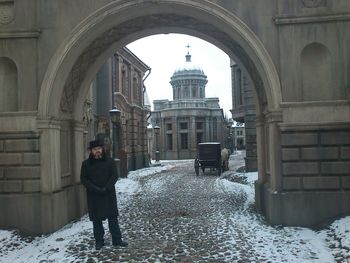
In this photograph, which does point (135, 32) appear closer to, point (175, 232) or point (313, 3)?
point (313, 3)

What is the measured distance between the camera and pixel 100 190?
7273 millimetres

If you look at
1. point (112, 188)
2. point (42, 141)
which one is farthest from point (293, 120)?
point (42, 141)

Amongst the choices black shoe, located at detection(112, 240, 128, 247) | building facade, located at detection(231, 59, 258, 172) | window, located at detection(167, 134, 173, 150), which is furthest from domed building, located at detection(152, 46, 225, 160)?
black shoe, located at detection(112, 240, 128, 247)

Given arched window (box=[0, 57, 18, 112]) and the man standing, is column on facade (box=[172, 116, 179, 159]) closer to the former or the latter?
arched window (box=[0, 57, 18, 112])

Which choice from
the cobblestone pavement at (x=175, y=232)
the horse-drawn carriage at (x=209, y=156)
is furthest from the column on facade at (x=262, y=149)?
the horse-drawn carriage at (x=209, y=156)

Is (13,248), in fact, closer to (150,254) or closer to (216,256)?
(150,254)

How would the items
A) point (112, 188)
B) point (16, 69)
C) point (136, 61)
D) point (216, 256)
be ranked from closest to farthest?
point (216, 256), point (112, 188), point (16, 69), point (136, 61)

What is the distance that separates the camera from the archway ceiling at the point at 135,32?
10.1 m

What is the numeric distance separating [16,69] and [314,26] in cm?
649

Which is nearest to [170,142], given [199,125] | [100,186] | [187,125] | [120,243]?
[187,125]

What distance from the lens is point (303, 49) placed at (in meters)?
8.73

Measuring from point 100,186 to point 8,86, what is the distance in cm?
360

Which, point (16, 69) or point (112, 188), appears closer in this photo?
point (112, 188)

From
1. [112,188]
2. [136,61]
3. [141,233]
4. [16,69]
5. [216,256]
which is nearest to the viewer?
[216,256]
